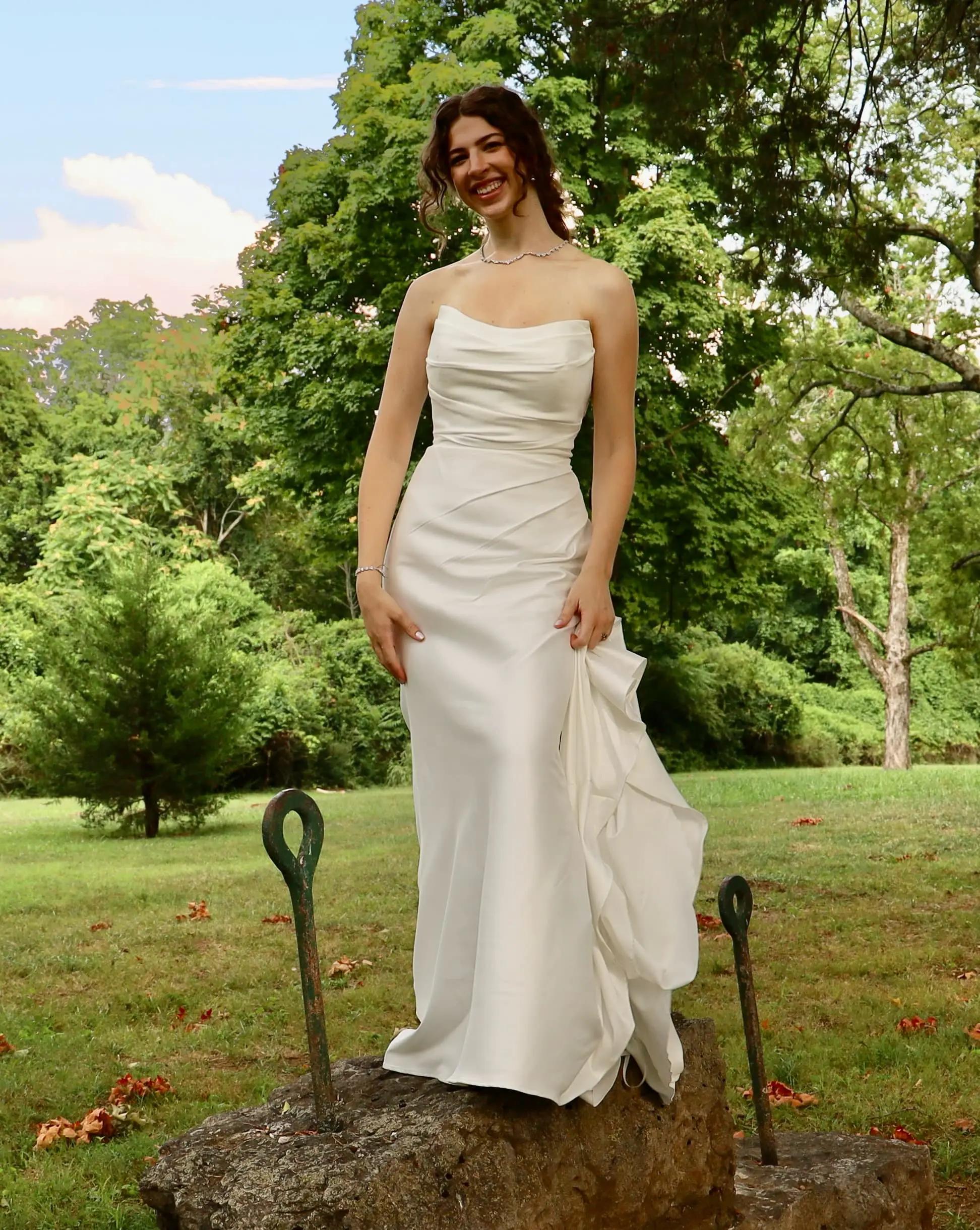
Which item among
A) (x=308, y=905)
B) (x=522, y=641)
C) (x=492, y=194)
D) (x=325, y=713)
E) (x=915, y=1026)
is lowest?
(x=915, y=1026)

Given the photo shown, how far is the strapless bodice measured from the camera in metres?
3.37

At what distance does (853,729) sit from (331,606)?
14372 mm

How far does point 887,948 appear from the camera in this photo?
8.09m

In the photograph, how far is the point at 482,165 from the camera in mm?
3406

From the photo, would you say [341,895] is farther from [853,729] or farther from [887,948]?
[853,729]

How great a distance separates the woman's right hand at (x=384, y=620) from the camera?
3398mm

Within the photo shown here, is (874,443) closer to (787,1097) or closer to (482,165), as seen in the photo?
(787,1097)

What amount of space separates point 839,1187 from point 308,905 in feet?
5.97

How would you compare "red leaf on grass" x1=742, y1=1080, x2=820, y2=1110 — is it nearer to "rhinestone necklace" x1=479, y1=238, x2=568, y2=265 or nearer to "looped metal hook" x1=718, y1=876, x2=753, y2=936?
"looped metal hook" x1=718, y1=876, x2=753, y2=936

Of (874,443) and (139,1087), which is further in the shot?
(874,443)

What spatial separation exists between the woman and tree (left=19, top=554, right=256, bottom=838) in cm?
1248

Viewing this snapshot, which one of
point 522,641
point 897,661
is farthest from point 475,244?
point 897,661

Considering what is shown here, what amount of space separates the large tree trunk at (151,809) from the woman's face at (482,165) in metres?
13.6

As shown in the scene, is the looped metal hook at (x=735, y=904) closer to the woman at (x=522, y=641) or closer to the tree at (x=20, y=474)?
the woman at (x=522, y=641)
